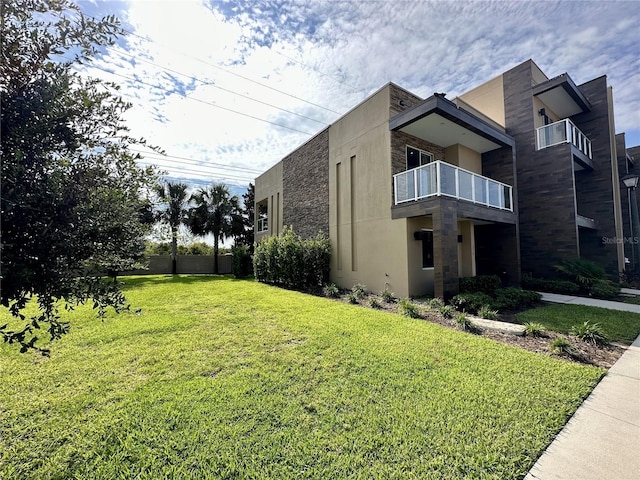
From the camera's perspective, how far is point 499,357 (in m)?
4.43

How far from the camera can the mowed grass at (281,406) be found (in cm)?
224

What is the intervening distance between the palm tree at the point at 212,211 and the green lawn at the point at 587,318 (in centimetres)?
1963

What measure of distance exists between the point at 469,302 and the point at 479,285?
1838mm

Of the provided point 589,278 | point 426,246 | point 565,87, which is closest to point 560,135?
point 565,87

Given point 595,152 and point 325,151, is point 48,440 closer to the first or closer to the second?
point 325,151

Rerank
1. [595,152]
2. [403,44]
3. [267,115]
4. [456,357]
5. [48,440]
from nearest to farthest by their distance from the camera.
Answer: [48,440] → [456,357] → [403,44] → [595,152] → [267,115]

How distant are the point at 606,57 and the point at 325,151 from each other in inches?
430

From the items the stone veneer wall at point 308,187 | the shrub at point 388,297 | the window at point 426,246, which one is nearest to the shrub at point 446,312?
the shrub at point 388,297

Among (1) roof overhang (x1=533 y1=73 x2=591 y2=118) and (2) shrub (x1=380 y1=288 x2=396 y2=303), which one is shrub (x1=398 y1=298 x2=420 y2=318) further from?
(1) roof overhang (x1=533 y1=73 x2=591 y2=118)

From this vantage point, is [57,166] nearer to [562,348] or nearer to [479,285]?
[562,348]

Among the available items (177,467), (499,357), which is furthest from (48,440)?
(499,357)

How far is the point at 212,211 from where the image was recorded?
70.1ft

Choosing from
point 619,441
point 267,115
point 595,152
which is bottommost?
point 619,441

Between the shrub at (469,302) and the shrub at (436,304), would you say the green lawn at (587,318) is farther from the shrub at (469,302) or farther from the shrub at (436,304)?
the shrub at (436,304)
